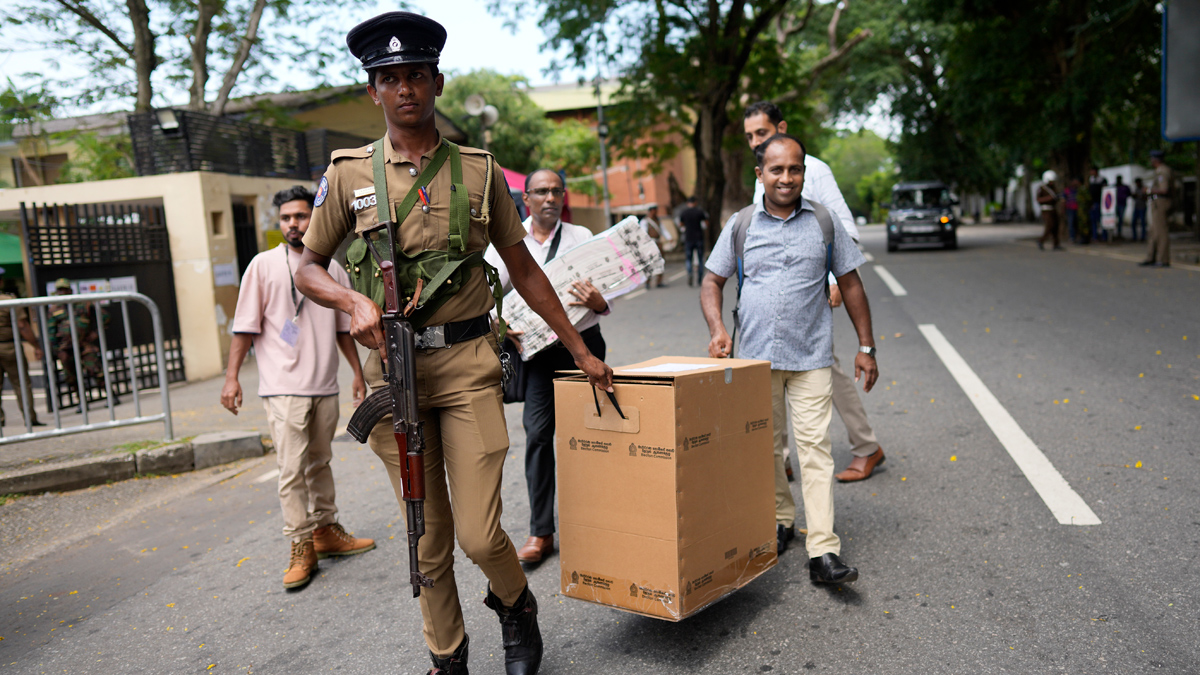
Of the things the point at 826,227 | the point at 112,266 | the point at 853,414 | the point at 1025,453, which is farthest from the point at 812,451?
the point at 112,266

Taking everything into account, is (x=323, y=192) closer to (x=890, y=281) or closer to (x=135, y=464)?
(x=135, y=464)

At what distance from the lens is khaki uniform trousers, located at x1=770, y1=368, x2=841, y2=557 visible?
3.70 m

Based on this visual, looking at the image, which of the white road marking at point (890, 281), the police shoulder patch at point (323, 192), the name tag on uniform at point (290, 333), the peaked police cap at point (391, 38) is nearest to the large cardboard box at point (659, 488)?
the police shoulder patch at point (323, 192)

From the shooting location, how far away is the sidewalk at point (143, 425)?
6.86 metres

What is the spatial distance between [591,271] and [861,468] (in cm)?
213

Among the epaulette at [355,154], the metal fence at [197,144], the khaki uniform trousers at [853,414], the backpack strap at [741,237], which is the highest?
the metal fence at [197,144]

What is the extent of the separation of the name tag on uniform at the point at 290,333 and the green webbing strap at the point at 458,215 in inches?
77.7

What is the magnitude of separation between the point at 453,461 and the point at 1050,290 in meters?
12.4

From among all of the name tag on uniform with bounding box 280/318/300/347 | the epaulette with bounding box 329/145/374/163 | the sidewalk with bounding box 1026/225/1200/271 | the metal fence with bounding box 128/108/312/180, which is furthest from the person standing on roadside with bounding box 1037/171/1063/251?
the epaulette with bounding box 329/145/374/163

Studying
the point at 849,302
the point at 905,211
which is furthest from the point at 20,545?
the point at 905,211

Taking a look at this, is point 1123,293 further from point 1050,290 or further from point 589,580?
point 589,580

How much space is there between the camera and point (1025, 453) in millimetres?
5320

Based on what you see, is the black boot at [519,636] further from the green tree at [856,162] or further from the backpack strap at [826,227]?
the green tree at [856,162]

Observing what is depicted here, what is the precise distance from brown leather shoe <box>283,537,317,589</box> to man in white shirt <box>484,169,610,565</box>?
1.00 meters
